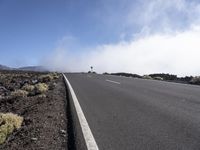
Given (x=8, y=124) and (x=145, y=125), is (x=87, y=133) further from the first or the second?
(x=8, y=124)

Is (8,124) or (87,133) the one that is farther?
(8,124)

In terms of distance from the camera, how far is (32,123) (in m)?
9.65

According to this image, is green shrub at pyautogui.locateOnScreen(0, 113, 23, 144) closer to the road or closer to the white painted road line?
the white painted road line

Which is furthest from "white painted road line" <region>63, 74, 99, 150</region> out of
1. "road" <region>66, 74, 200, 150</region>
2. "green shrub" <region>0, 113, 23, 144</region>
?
"green shrub" <region>0, 113, 23, 144</region>

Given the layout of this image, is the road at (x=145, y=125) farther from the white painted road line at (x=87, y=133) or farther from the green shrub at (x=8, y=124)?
the green shrub at (x=8, y=124)

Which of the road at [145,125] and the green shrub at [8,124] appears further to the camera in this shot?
the green shrub at [8,124]

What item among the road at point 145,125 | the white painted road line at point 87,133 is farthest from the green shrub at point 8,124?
the road at point 145,125

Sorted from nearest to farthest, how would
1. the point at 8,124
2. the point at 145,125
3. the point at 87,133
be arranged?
1. the point at 87,133
2. the point at 145,125
3. the point at 8,124

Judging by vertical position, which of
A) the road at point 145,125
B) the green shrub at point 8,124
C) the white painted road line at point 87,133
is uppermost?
the road at point 145,125

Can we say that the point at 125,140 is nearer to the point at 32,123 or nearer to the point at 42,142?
the point at 42,142

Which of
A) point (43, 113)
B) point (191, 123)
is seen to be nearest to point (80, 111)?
point (43, 113)

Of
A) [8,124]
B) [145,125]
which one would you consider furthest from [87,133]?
[8,124]

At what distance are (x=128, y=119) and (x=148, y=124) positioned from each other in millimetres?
872

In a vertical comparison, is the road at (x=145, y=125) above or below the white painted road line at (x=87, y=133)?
above
